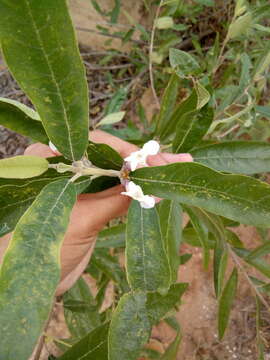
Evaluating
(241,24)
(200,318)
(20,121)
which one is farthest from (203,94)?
(200,318)

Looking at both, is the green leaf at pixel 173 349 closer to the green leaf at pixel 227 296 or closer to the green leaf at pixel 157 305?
the green leaf at pixel 227 296

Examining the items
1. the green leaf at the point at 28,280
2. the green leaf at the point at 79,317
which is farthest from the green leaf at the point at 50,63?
the green leaf at the point at 79,317

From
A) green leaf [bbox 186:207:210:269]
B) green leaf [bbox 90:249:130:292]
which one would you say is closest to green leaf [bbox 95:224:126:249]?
green leaf [bbox 90:249:130:292]

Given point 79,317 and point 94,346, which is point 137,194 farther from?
point 79,317

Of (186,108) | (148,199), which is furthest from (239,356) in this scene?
(148,199)

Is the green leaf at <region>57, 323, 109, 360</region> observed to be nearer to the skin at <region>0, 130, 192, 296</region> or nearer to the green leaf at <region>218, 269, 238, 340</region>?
the skin at <region>0, 130, 192, 296</region>

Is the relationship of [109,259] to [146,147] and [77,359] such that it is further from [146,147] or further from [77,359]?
[146,147]
